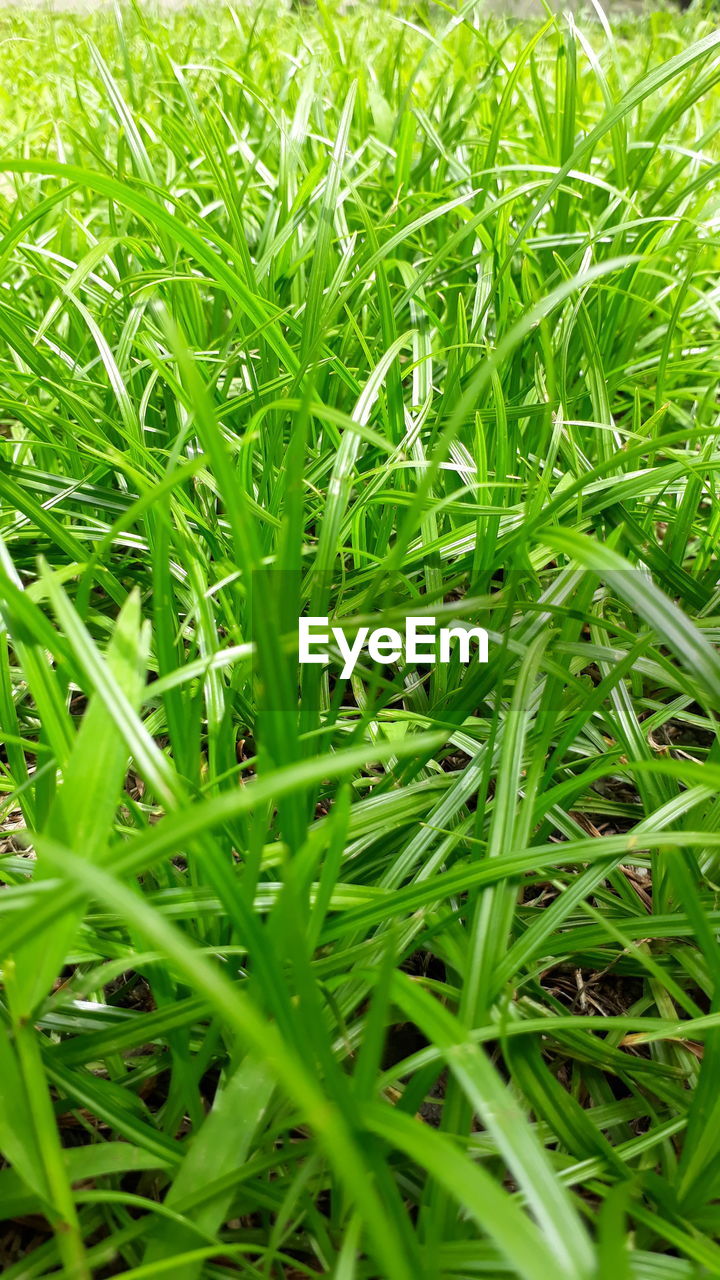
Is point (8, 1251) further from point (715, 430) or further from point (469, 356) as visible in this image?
point (469, 356)

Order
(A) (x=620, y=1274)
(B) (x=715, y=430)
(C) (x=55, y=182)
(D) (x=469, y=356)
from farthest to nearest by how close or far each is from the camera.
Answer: (C) (x=55, y=182), (D) (x=469, y=356), (B) (x=715, y=430), (A) (x=620, y=1274)

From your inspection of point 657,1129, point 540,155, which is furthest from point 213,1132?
point 540,155

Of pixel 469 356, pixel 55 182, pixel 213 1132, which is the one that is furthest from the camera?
pixel 55 182

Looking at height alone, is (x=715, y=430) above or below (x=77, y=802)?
above

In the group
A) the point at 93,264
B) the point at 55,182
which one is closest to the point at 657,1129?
the point at 93,264

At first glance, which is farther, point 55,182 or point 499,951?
point 55,182

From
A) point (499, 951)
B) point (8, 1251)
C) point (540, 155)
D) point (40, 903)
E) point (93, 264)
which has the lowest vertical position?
point (8, 1251)
